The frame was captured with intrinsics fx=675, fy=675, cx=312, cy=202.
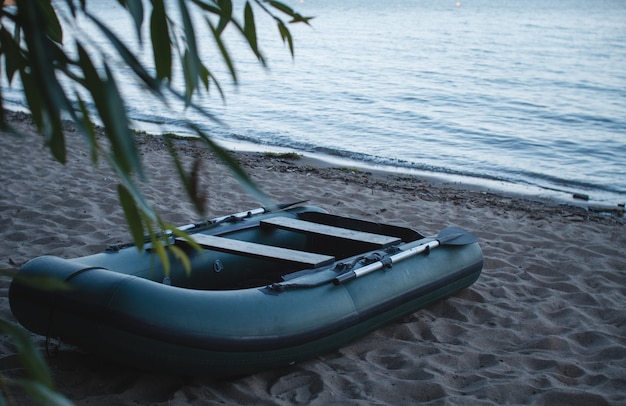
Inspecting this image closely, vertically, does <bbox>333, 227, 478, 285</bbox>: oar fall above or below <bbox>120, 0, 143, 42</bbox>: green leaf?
below

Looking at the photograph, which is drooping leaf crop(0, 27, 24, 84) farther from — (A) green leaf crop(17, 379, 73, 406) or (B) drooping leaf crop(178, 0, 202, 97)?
(A) green leaf crop(17, 379, 73, 406)

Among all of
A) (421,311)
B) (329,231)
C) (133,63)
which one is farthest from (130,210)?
(421,311)

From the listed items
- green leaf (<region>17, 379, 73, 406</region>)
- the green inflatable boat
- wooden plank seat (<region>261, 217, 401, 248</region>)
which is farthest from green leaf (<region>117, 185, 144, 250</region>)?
wooden plank seat (<region>261, 217, 401, 248</region>)

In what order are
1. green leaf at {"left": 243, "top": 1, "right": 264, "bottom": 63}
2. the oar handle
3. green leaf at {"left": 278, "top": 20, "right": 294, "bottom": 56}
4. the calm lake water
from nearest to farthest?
green leaf at {"left": 243, "top": 1, "right": 264, "bottom": 63}, green leaf at {"left": 278, "top": 20, "right": 294, "bottom": 56}, the oar handle, the calm lake water

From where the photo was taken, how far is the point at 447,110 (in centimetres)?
1430

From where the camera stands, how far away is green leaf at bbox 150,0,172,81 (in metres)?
1.39

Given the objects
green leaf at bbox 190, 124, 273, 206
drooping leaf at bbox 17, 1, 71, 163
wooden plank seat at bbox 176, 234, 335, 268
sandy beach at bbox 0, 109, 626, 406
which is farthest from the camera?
wooden plank seat at bbox 176, 234, 335, 268

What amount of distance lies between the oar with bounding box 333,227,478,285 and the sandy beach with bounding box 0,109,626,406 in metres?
0.43

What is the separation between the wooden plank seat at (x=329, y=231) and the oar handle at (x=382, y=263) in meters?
0.19

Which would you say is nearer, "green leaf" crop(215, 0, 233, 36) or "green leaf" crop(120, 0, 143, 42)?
"green leaf" crop(120, 0, 143, 42)

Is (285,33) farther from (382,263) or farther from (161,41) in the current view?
(382,263)

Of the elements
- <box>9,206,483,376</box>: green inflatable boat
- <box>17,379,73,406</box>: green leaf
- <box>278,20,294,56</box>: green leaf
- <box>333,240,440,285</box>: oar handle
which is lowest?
<box>9,206,483,376</box>: green inflatable boat

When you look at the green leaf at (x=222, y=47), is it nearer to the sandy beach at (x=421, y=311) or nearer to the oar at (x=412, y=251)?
the sandy beach at (x=421, y=311)

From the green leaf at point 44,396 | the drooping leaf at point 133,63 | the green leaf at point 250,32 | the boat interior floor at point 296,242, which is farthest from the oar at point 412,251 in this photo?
the green leaf at point 44,396
